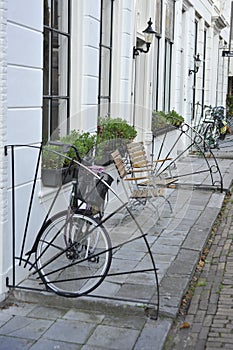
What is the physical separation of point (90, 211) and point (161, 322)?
3.50 feet

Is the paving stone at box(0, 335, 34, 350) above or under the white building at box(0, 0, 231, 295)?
under

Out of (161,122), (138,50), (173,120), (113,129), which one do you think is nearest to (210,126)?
(173,120)

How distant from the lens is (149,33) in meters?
9.16

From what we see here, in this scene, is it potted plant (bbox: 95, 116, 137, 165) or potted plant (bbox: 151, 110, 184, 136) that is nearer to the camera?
potted plant (bbox: 95, 116, 137, 165)

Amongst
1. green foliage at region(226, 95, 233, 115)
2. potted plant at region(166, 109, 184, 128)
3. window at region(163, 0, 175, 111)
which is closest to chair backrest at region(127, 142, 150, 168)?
potted plant at region(166, 109, 184, 128)

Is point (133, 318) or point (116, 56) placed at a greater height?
point (116, 56)

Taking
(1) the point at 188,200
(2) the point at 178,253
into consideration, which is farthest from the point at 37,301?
(1) the point at 188,200

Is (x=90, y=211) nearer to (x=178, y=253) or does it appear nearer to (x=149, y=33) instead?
(x=178, y=253)

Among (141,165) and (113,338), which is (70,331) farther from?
(141,165)

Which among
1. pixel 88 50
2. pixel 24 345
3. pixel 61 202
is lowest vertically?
pixel 24 345

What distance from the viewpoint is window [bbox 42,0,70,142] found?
5.46 m

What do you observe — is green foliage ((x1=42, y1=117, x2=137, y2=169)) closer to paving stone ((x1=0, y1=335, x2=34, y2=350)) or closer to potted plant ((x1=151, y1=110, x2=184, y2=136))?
paving stone ((x1=0, y1=335, x2=34, y2=350))

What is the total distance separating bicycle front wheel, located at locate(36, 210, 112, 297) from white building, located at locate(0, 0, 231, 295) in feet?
0.80

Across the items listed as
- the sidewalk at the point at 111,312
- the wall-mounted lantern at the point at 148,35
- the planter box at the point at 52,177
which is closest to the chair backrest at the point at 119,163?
the sidewalk at the point at 111,312
